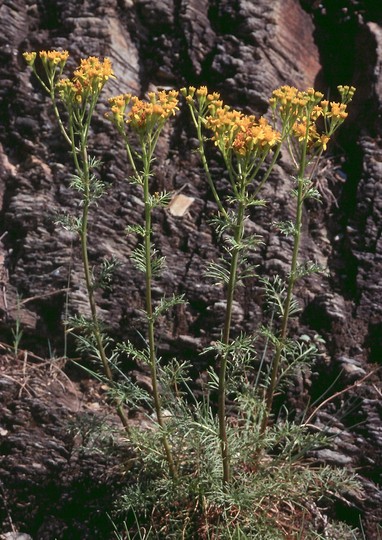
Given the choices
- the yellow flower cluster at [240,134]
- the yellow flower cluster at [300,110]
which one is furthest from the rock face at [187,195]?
the yellow flower cluster at [240,134]

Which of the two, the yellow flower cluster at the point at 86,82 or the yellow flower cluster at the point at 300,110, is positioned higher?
the yellow flower cluster at the point at 300,110

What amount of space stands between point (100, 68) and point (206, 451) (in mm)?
1646

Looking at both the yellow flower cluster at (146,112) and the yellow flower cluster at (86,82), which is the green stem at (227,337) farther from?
the yellow flower cluster at (86,82)

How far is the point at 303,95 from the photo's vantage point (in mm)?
2742

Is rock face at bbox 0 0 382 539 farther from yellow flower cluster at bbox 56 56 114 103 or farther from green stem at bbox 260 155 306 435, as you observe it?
yellow flower cluster at bbox 56 56 114 103

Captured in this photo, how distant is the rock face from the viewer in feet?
11.7

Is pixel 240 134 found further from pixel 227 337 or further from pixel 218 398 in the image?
pixel 218 398

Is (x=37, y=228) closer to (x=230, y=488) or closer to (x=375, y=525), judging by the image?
(x=230, y=488)

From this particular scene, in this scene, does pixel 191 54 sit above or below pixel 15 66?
above

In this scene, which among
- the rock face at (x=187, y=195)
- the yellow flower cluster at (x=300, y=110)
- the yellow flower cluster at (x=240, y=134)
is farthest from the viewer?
the rock face at (x=187, y=195)

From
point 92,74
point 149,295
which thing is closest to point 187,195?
point 149,295

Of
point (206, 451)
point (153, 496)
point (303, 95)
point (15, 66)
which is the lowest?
point (153, 496)

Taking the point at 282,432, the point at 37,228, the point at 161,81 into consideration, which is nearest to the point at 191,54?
the point at 161,81

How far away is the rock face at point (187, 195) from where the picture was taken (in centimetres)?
358
